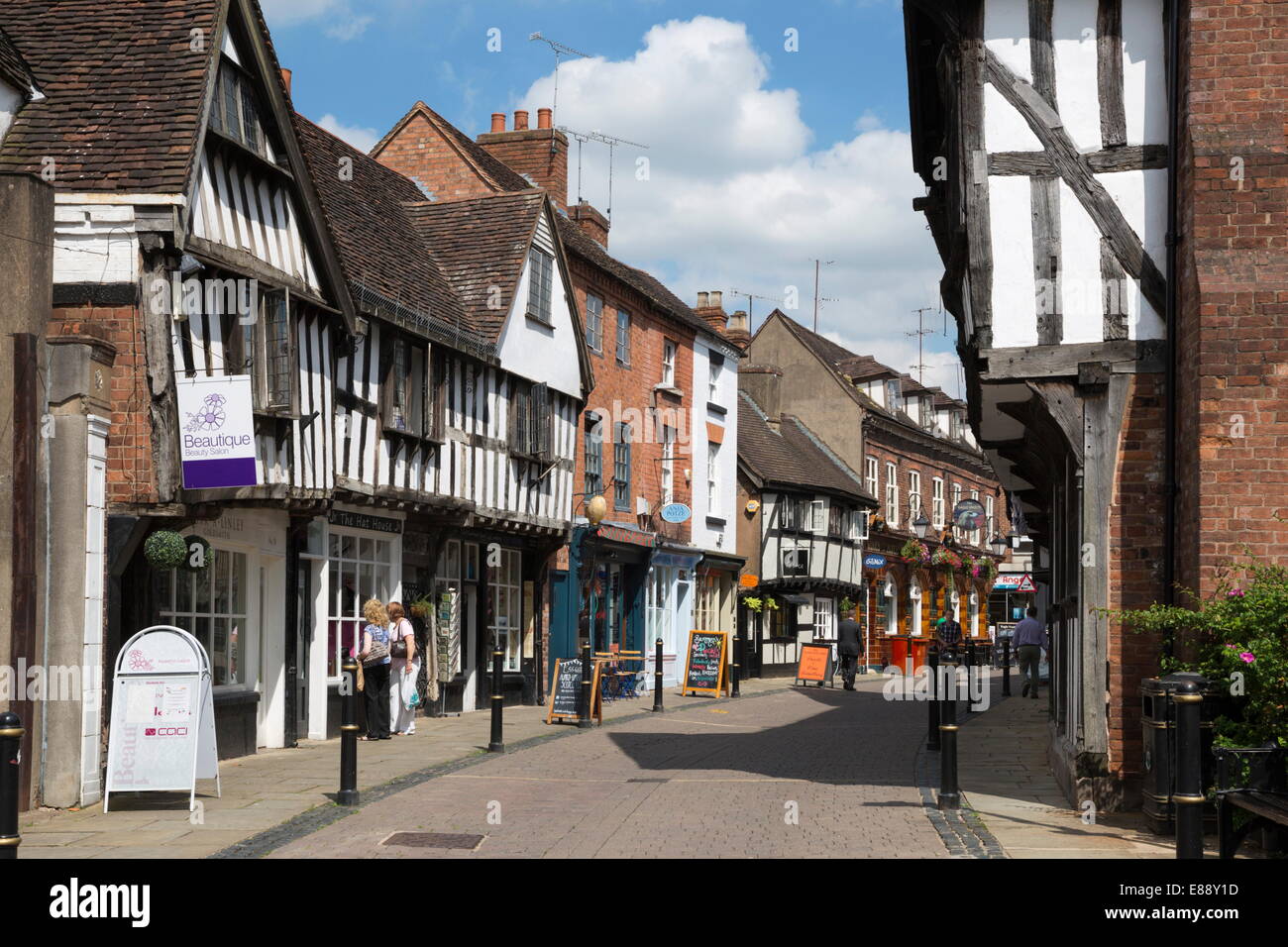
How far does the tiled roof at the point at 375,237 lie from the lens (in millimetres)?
19281

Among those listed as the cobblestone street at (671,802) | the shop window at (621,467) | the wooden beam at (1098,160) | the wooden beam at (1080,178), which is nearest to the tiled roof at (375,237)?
the cobblestone street at (671,802)

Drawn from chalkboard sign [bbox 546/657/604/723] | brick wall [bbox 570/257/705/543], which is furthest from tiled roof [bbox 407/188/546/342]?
chalkboard sign [bbox 546/657/604/723]

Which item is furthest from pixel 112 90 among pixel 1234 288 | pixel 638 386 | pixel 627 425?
pixel 638 386

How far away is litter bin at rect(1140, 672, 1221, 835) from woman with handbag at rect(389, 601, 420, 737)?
10285 millimetres

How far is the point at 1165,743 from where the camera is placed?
9711mm

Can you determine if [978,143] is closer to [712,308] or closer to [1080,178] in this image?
[1080,178]

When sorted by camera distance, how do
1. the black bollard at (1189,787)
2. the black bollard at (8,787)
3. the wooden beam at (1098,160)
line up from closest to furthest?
1. the black bollard at (8,787)
2. the black bollard at (1189,787)
3. the wooden beam at (1098,160)

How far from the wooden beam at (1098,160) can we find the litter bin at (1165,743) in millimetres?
4293

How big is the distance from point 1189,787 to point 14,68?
37.2 feet

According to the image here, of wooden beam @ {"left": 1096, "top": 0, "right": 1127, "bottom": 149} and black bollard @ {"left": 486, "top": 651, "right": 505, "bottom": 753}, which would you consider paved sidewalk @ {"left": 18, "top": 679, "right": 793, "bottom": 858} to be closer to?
black bollard @ {"left": 486, "top": 651, "right": 505, "bottom": 753}

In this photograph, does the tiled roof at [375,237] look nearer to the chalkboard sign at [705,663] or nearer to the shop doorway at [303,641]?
the shop doorway at [303,641]

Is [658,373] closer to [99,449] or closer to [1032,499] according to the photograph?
[1032,499]
